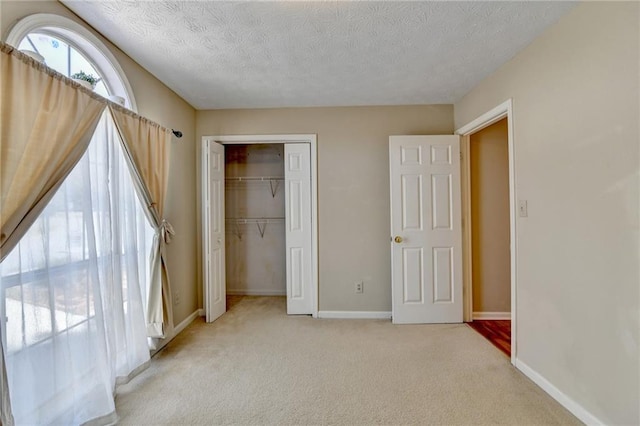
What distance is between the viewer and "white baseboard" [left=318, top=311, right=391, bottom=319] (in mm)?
3270

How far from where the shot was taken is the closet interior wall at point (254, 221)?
4.26 metres

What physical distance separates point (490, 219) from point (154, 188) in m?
3.49

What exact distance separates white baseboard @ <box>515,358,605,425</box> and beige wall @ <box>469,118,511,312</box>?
1.13 metres

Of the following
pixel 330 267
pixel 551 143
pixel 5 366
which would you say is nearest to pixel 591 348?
pixel 551 143

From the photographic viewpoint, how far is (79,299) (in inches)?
64.4

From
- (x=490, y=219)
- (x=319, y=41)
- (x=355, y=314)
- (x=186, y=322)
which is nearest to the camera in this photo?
(x=319, y=41)

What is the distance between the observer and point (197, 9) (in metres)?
1.67

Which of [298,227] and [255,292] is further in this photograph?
[255,292]

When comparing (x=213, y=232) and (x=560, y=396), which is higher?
(x=213, y=232)

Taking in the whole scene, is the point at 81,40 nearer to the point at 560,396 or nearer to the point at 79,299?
the point at 79,299

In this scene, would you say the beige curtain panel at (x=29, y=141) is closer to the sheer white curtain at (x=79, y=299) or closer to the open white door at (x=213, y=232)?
the sheer white curtain at (x=79, y=299)

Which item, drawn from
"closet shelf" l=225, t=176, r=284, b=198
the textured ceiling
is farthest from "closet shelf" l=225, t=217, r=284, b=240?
the textured ceiling

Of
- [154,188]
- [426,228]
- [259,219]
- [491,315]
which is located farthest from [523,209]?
[259,219]

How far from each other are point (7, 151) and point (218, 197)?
2.15m
